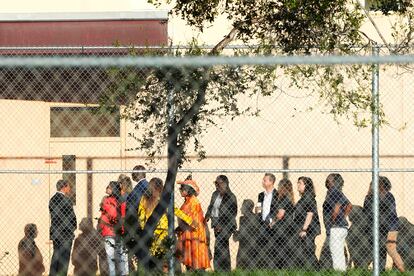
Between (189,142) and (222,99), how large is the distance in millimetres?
549

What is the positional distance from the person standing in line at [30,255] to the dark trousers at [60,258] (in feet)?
0.94

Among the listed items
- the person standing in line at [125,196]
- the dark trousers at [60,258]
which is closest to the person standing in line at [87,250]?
the dark trousers at [60,258]

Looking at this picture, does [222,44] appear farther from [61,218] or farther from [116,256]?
[61,218]

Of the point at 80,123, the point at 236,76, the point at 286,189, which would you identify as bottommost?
the point at 286,189

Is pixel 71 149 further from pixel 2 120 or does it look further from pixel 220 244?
pixel 220 244

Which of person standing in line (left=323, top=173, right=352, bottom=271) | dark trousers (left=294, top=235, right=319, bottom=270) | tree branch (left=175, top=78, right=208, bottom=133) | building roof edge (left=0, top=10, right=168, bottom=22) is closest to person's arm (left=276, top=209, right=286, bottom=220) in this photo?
dark trousers (left=294, top=235, right=319, bottom=270)

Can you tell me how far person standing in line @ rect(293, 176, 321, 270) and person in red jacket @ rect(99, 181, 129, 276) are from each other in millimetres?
1966

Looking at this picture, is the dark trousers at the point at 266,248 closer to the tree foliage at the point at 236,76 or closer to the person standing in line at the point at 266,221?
the person standing in line at the point at 266,221

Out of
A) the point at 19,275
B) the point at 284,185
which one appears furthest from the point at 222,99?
the point at 19,275

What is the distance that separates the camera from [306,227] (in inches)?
519

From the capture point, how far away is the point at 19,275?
42.2 ft

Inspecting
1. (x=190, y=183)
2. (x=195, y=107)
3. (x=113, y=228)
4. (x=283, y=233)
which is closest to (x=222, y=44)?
(x=195, y=107)

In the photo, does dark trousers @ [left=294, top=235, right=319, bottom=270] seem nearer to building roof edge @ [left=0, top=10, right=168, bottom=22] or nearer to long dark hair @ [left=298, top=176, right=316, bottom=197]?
long dark hair @ [left=298, top=176, right=316, bottom=197]

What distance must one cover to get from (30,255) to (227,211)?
83.2 inches
